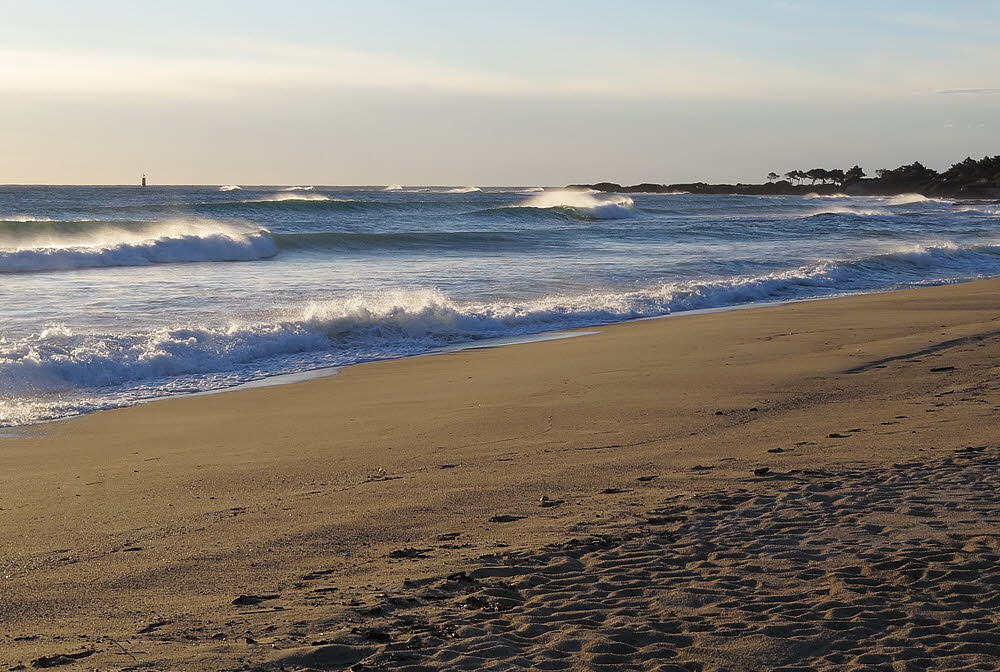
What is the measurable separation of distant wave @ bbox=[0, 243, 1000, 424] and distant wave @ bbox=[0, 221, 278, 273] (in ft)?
33.8

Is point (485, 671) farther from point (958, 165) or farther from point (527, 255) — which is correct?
point (958, 165)

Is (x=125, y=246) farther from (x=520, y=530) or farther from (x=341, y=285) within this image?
(x=520, y=530)

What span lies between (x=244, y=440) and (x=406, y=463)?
4.47 feet

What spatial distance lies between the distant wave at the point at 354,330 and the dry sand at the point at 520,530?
1.59 metres

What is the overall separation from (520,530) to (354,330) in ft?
26.0

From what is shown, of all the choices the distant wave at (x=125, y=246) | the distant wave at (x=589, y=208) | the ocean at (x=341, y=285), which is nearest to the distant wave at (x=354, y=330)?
the ocean at (x=341, y=285)

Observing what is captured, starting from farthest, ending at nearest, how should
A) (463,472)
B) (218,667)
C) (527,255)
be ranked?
(527,255) < (463,472) < (218,667)

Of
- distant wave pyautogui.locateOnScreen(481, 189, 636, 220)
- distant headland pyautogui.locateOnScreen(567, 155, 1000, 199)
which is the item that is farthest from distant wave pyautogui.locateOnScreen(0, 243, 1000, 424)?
distant headland pyautogui.locateOnScreen(567, 155, 1000, 199)

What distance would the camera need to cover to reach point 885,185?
342 feet

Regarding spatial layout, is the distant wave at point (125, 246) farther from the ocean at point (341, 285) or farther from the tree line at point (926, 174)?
the tree line at point (926, 174)

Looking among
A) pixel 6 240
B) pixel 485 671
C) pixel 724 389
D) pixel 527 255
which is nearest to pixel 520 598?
pixel 485 671

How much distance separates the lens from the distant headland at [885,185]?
87.6 m

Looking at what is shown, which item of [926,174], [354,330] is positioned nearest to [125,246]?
[354,330]

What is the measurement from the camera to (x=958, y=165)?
9588 cm
